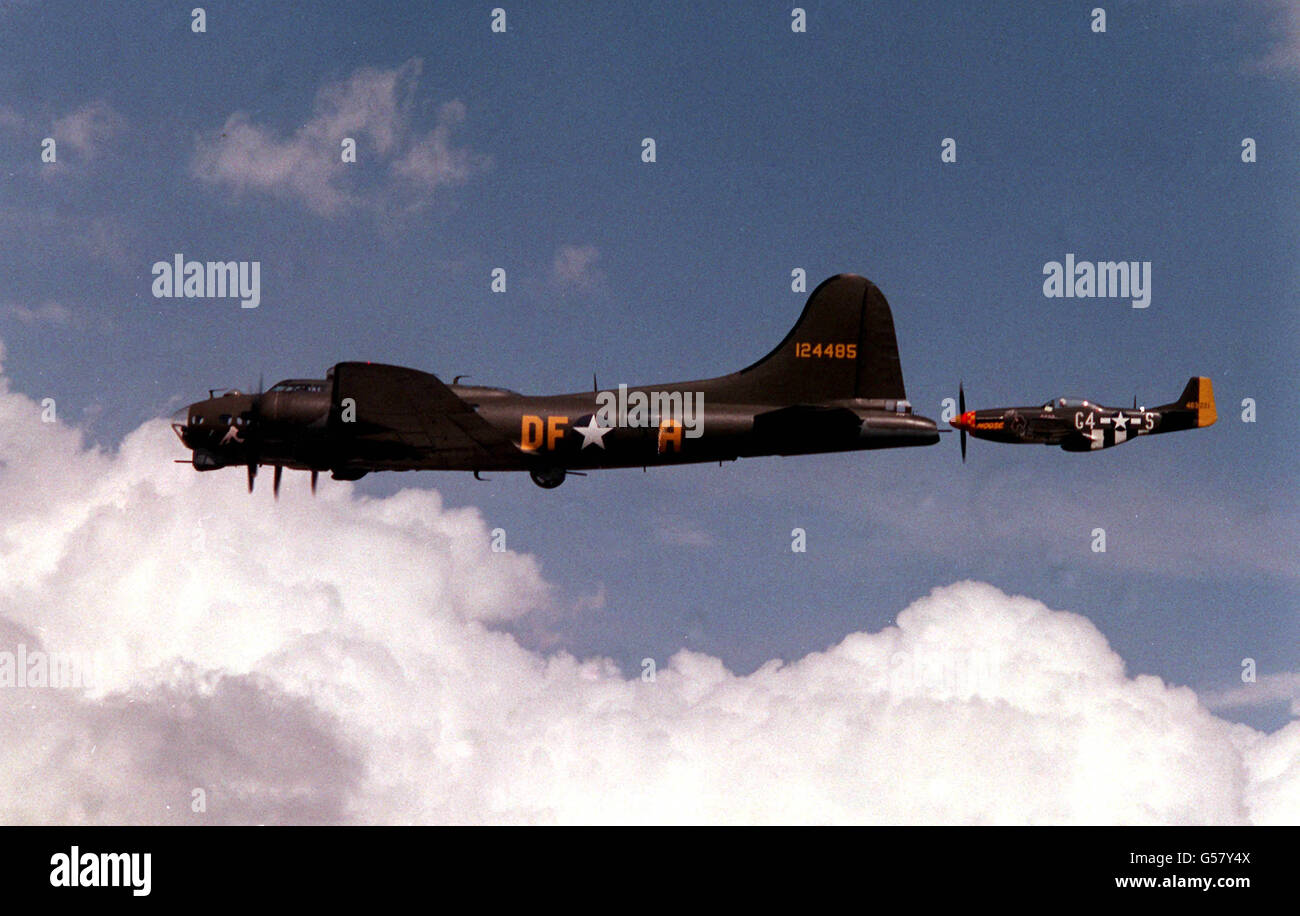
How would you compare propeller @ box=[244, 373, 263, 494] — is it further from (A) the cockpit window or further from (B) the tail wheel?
(B) the tail wheel

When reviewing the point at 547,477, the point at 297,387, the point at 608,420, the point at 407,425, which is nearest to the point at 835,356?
the point at 608,420

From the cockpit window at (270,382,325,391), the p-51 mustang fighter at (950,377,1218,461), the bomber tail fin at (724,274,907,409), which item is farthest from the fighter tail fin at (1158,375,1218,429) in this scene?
the cockpit window at (270,382,325,391)

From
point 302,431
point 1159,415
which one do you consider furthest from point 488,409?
point 1159,415

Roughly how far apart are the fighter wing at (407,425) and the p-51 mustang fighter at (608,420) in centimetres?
6

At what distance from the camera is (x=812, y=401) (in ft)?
164

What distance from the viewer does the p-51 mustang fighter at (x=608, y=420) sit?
47.8 m

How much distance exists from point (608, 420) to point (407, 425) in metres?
8.07

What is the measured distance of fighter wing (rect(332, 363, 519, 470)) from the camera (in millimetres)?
45594

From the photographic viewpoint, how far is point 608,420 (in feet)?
160

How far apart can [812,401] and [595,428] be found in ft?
30.3

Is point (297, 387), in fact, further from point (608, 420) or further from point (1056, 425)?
point (1056, 425)
